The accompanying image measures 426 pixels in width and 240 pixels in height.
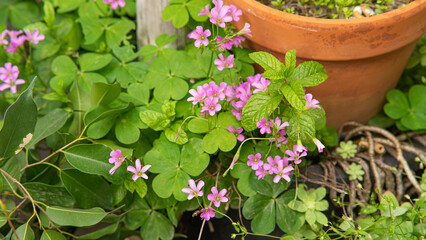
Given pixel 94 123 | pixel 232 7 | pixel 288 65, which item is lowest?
pixel 94 123

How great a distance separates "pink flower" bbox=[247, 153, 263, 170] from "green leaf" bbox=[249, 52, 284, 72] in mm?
308

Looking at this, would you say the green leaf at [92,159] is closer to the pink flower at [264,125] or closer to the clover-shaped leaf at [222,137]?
the clover-shaped leaf at [222,137]

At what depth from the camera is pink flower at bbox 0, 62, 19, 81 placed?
1746mm

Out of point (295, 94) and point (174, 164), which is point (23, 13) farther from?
point (295, 94)

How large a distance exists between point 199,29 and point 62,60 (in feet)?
2.62

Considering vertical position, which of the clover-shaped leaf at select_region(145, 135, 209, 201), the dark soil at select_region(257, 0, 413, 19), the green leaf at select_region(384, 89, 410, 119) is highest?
the dark soil at select_region(257, 0, 413, 19)

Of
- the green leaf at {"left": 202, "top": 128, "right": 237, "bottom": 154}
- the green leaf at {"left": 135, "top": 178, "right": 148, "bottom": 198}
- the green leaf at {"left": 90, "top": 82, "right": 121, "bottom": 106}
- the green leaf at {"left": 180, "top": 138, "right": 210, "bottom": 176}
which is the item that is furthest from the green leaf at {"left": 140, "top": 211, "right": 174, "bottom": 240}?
the green leaf at {"left": 90, "top": 82, "right": 121, "bottom": 106}

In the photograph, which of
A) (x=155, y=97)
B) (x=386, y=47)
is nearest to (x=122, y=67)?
(x=155, y=97)

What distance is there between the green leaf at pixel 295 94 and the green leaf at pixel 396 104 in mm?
710

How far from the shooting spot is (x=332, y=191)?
1.71m

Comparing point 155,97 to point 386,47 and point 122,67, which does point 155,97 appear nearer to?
point 122,67

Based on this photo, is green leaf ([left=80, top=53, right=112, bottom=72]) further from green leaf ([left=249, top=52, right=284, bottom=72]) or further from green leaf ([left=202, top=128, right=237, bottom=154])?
green leaf ([left=249, top=52, right=284, bottom=72])

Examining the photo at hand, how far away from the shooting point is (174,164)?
159 centimetres

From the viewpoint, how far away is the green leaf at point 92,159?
4.89ft
